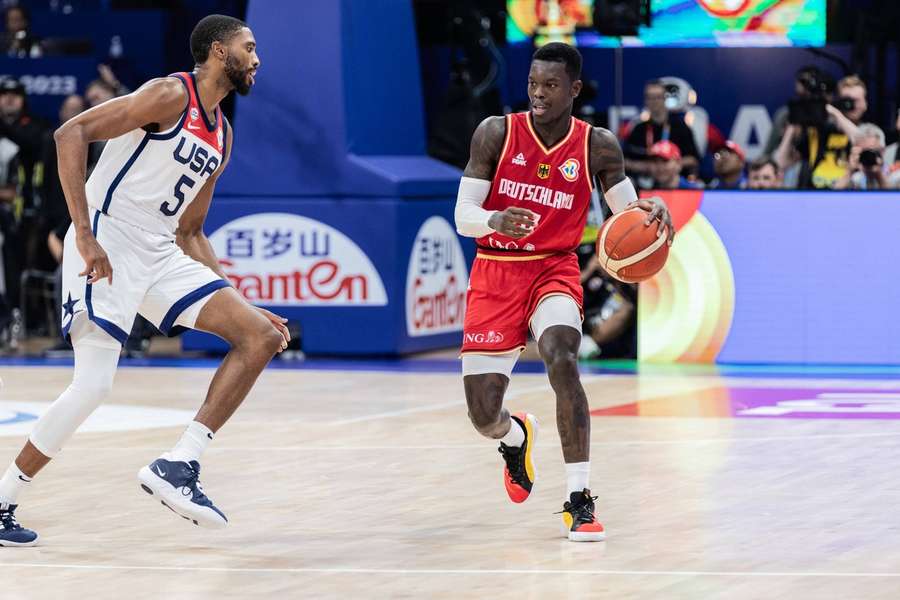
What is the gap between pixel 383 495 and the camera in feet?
24.9

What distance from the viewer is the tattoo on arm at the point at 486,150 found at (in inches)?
272

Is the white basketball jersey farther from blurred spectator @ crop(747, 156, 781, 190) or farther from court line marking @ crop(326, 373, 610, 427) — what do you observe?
blurred spectator @ crop(747, 156, 781, 190)

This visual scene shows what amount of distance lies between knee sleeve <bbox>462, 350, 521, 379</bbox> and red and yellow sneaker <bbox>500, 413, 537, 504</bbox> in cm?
30

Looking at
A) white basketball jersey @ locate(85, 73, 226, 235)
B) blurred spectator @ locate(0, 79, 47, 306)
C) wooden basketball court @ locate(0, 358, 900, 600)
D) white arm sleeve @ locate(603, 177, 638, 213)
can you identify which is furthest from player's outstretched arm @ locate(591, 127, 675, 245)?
blurred spectator @ locate(0, 79, 47, 306)

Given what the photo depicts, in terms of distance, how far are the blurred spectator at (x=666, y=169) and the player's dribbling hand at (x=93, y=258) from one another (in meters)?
7.16

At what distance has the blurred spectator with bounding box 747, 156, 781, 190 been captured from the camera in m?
13.1

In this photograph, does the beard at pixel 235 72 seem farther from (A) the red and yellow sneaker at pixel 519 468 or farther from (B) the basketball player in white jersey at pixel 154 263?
(A) the red and yellow sneaker at pixel 519 468

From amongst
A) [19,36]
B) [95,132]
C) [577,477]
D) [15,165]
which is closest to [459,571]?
[577,477]

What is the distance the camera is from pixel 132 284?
21.3ft

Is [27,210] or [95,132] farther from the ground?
[95,132]

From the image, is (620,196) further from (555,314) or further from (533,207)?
(555,314)

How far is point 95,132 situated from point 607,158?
2034 mm

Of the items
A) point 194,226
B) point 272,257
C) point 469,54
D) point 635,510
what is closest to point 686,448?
point 635,510

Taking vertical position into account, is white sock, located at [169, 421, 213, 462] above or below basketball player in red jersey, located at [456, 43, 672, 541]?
below
